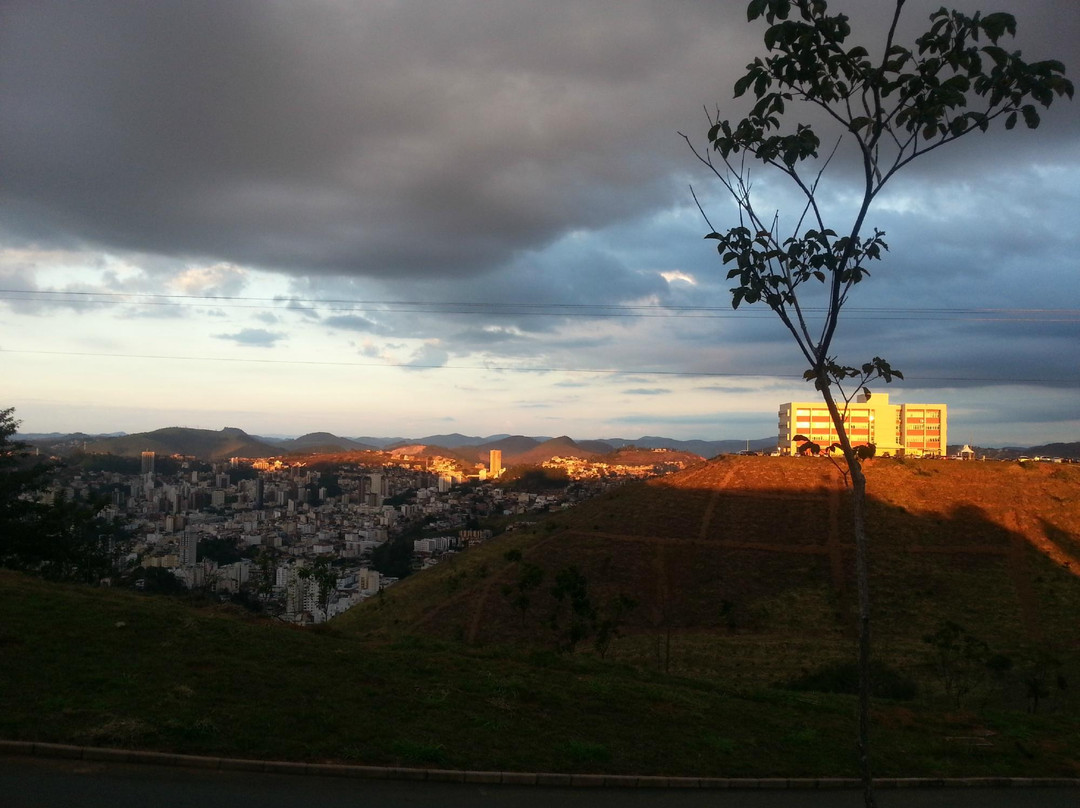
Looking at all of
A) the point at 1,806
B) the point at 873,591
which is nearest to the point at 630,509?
the point at 873,591

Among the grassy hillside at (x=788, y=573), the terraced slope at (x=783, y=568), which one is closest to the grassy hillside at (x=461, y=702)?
the grassy hillside at (x=788, y=573)

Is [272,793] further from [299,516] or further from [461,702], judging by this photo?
[299,516]

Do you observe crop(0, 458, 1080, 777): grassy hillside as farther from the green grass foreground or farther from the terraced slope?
the terraced slope

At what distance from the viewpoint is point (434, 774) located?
787cm

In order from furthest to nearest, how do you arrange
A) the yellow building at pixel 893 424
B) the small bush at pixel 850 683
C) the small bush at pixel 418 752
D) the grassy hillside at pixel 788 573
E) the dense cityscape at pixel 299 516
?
the yellow building at pixel 893 424, the dense cityscape at pixel 299 516, the grassy hillside at pixel 788 573, the small bush at pixel 850 683, the small bush at pixel 418 752

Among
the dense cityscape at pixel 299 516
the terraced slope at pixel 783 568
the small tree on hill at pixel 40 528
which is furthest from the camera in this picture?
the terraced slope at pixel 783 568

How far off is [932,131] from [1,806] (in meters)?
8.62

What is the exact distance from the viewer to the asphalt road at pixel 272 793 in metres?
6.64

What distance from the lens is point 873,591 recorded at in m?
37.8

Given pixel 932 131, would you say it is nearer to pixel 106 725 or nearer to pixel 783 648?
pixel 106 725

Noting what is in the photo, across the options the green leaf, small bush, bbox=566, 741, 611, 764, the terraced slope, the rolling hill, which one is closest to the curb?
small bush, bbox=566, 741, 611, 764

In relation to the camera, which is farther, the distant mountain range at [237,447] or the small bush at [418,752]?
the distant mountain range at [237,447]

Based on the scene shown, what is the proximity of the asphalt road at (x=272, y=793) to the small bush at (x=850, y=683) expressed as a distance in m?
13.0

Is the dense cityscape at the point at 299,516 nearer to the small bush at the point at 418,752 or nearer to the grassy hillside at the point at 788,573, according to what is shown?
the grassy hillside at the point at 788,573
